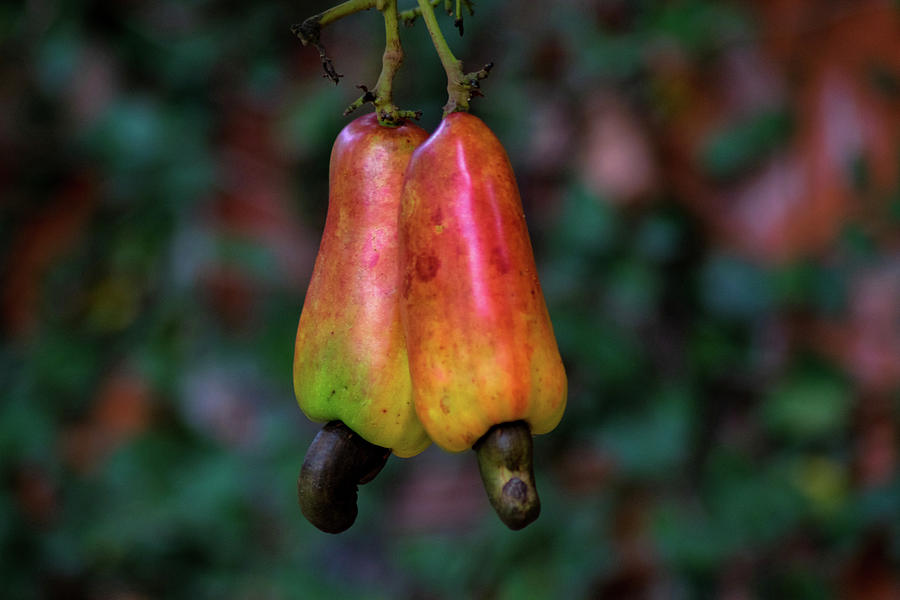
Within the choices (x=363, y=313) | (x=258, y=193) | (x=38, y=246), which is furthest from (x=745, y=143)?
(x=38, y=246)

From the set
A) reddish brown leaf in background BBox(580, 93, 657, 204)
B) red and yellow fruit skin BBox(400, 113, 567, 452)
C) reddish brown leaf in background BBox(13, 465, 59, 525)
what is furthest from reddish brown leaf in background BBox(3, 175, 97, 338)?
red and yellow fruit skin BBox(400, 113, 567, 452)

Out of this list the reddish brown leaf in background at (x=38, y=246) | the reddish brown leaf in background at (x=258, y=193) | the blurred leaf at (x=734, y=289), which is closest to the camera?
the blurred leaf at (x=734, y=289)

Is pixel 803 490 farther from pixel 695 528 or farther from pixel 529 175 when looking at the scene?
pixel 529 175

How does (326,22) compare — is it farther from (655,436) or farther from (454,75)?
(655,436)

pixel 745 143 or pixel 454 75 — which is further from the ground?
pixel 745 143

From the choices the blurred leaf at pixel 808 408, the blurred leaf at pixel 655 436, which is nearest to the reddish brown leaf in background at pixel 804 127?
the blurred leaf at pixel 808 408

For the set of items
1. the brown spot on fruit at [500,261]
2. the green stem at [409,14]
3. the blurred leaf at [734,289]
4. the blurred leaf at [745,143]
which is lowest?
the brown spot on fruit at [500,261]

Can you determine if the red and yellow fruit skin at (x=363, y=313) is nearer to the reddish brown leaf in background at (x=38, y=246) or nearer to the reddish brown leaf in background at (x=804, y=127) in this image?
the reddish brown leaf in background at (x=804, y=127)
